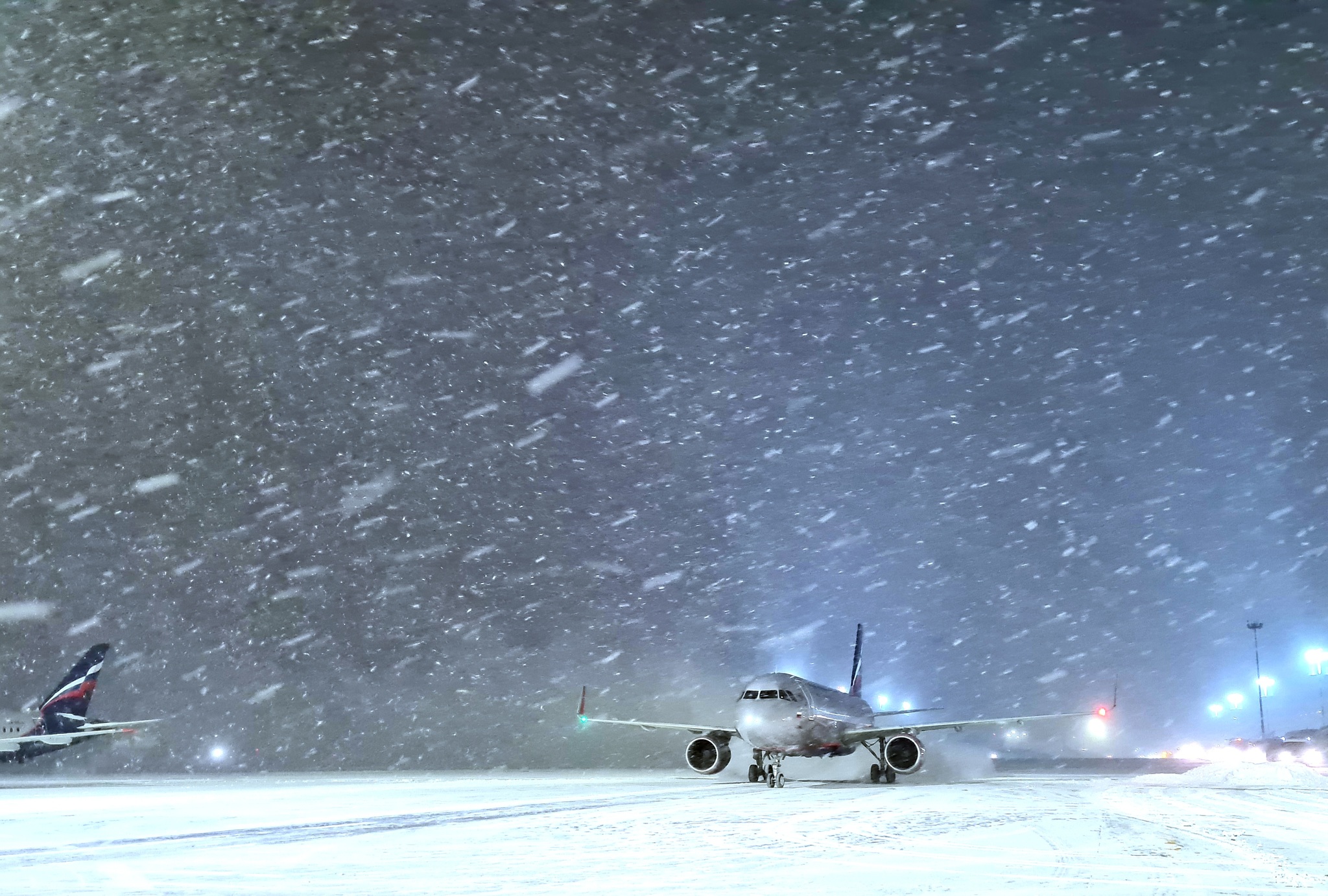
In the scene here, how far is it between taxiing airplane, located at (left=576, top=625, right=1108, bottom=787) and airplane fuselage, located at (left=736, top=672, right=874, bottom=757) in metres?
0.02

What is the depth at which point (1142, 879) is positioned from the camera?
1187 centimetres

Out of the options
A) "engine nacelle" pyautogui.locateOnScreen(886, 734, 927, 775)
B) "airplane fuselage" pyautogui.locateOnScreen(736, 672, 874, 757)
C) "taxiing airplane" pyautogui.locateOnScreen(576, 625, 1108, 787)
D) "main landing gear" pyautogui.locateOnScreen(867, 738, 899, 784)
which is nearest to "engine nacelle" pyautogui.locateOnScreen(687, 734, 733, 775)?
"taxiing airplane" pyautogui.locateOnScreen(576, 625, 1108, 787)

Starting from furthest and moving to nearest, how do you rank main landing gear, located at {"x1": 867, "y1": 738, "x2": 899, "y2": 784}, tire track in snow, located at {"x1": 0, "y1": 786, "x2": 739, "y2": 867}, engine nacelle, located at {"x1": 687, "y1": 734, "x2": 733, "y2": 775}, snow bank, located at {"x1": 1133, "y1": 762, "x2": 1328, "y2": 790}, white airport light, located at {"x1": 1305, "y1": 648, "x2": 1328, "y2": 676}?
white airport light, located at {"x1": 1305, "y1": 648, "x2": 1328, "y2": 676}, engine nacelle, located at {"x1": 687, "y1": 734, "x2": 733, "y2": 775}, main landing gear, located at {"x1": 867, "y1": 738, "x2": 899, "y2": 784}, snow bank, located at {"x1": 1133, "y1": 762, "x2": 1328, "y2": 790}, tire track in snow, located at {"x1": 0, "y1": 786, "x2": 739, "y2": 867}

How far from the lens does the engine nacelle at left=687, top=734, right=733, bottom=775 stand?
47188 mm

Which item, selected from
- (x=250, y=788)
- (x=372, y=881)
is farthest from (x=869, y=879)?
(x=250, y=788)

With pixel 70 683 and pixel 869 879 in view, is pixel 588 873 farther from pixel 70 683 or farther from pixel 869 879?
pixel 70 683

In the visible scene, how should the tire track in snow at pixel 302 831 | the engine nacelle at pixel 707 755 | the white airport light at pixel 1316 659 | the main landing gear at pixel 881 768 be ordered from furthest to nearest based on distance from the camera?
the white airport light at pixel 1316 659
the engine nacelle at pixel 707 755
the main landing gear at pixel 881 768
the tire track in snow at pixel 302 831

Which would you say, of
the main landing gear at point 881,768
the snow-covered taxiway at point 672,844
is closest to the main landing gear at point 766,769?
the main landing gear at point 881,768

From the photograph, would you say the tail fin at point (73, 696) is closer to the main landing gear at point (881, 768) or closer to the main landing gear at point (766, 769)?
the main landing gear at point (766, 769)

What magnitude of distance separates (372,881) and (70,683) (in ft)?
215

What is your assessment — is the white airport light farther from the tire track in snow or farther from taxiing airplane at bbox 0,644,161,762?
taxiing airplane at bbox 0,644,161,762

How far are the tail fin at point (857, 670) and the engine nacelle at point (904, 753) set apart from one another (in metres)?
22.2

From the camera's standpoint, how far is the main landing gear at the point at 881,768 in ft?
153

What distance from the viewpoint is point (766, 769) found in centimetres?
4238
